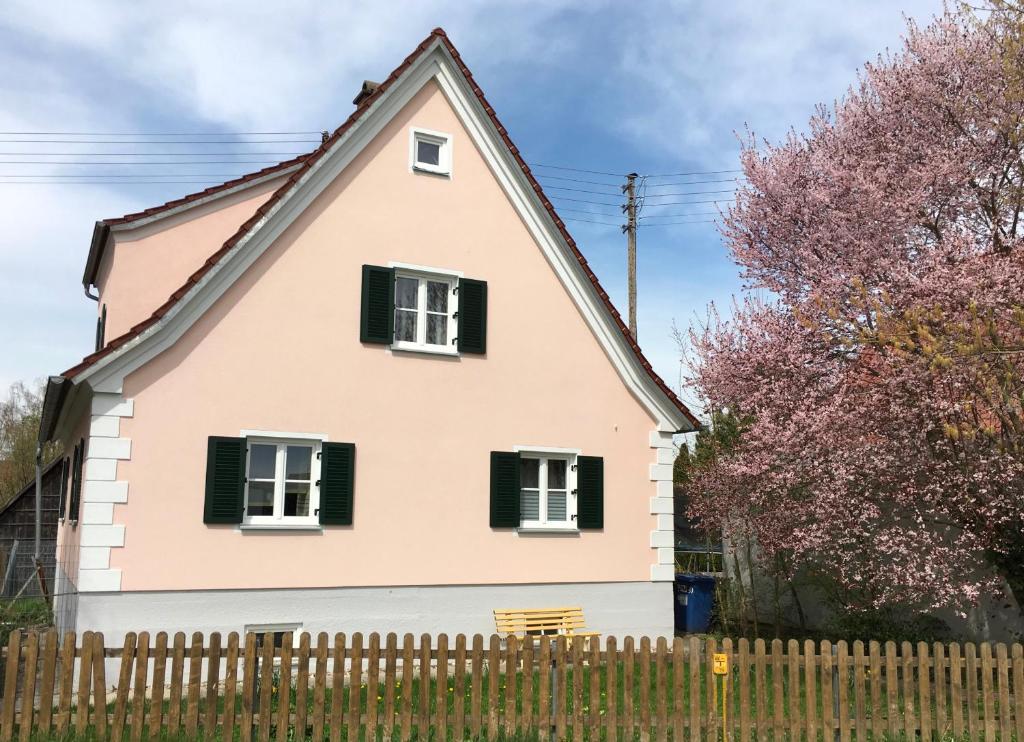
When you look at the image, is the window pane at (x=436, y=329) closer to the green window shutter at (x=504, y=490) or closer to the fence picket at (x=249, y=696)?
the green window shutter at (x=504, y=490)

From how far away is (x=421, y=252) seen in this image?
13.5 meters

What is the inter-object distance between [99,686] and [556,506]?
25.5ft

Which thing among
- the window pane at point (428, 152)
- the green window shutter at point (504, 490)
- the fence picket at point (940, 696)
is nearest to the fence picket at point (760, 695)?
the fence picket at point (940, 696)

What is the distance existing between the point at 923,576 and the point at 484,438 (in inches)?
256

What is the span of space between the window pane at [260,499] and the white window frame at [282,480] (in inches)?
1.9

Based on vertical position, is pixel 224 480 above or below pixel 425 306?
below

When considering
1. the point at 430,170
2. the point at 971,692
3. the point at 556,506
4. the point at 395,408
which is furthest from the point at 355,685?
the point at 430,170

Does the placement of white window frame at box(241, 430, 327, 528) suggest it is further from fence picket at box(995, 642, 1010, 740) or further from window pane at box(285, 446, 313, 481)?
fence picket at box(995, 642, 1010, 740)

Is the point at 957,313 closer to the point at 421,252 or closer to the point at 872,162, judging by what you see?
the point at 872,162

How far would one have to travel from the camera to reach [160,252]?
15.3 m

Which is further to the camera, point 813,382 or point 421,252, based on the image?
point 813,382

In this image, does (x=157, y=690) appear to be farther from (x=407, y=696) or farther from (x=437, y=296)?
(x=437, y=296)

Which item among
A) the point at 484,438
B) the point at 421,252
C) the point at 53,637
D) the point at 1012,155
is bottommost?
the point at 53,637

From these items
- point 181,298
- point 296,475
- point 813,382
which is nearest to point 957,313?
point 813,382
